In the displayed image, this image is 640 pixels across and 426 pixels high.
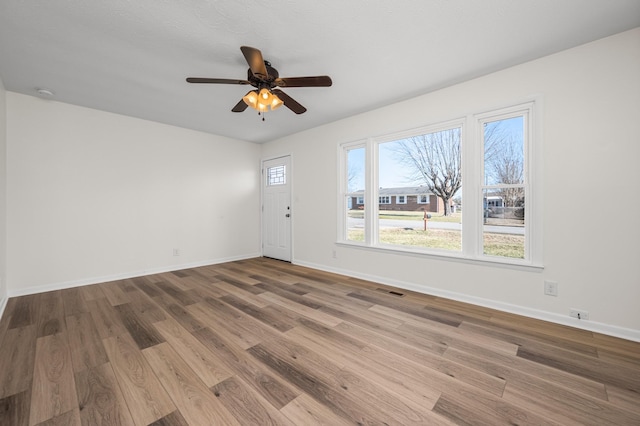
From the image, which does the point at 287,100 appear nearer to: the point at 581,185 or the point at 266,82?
the point at 266,82

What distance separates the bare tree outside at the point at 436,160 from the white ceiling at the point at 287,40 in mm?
631

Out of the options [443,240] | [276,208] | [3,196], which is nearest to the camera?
[3,196]

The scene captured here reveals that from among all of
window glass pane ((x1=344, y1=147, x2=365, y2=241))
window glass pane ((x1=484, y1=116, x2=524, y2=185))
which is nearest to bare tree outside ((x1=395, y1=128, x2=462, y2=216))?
window glass pane ((x1=484, y1=116, x2=524, y2=185))

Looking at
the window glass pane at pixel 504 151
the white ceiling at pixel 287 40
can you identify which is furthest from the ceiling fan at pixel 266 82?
the window glass pane at pixel 504 151

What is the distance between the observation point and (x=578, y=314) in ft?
7.66

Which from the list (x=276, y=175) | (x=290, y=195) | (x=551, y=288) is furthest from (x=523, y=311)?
(x=276, y=175)

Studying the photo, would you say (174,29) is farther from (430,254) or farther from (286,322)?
(430,254)

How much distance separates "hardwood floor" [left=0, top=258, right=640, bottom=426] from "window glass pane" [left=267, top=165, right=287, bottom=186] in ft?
9.92

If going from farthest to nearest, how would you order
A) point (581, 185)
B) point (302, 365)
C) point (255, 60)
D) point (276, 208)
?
1. point (276, 208)
2. point (581, 185)
3. point (255, 60)
4. point (302, 365)

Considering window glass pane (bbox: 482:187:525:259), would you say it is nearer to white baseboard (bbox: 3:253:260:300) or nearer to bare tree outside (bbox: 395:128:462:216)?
bare tree outside (bbox: 395:128:462:216)

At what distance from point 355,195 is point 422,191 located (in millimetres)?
1083

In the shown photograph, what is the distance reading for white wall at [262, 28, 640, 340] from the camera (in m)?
2.13

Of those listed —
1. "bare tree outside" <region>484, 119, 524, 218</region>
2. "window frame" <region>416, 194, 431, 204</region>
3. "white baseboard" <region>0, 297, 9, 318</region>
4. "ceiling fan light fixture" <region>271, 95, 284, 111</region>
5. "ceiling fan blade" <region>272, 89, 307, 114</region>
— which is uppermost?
"ceiling fan blade" <region>272, 89, 307, 114</region>

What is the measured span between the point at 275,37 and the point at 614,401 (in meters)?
3.46
